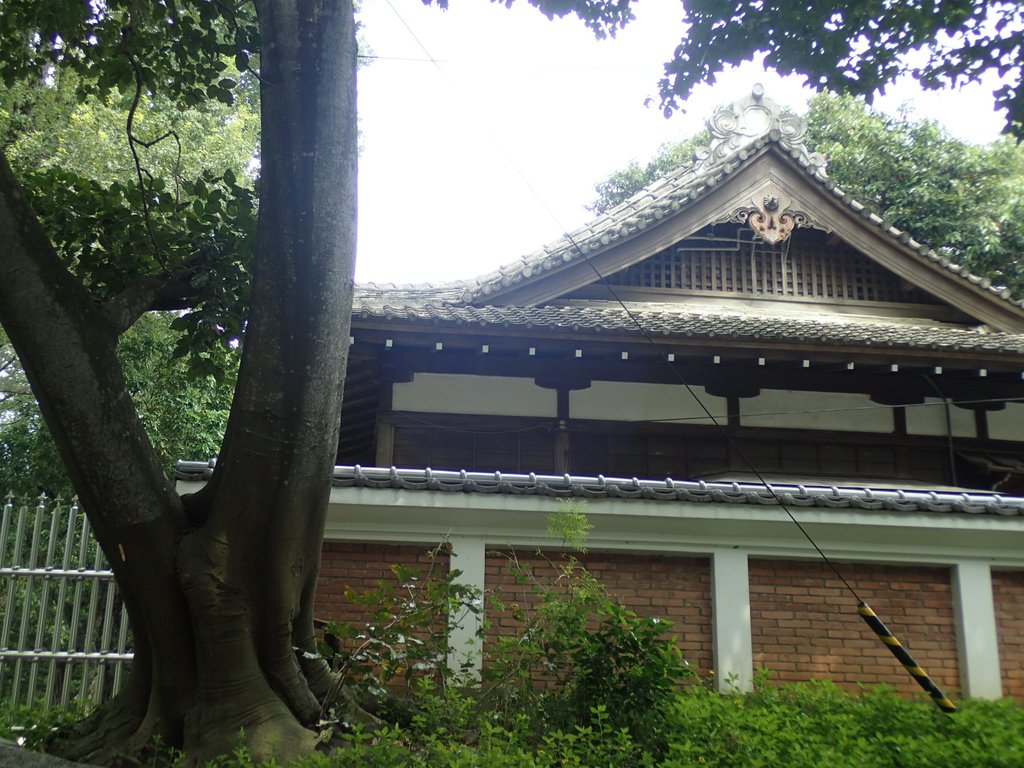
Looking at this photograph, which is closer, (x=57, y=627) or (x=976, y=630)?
(x=57, y=627)

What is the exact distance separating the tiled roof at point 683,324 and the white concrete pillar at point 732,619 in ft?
7.29

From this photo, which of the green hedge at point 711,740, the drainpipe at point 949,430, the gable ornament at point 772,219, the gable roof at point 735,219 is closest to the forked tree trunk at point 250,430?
the green hedge at point 711,740

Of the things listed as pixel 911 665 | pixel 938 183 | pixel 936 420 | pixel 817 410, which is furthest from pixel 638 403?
pixel 938 183

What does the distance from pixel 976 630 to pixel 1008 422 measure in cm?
328

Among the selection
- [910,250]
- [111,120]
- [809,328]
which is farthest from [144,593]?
[111,120]

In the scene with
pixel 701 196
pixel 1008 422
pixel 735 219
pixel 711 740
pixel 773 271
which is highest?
pixel 701 196

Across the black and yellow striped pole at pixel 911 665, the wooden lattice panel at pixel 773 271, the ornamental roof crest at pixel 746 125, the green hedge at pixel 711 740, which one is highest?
the ornamental roof crest at pixel 746 125

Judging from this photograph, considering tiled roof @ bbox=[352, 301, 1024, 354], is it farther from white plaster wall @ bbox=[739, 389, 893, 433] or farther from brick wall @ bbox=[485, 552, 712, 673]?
brick wall @ bbox=[485, 552, 712, 673]

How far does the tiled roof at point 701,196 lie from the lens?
31.4 ft

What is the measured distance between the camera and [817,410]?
31.1 feet

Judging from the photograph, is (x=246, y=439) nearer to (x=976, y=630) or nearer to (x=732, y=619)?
(x=732, y=619)

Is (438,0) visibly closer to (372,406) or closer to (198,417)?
(372,406)

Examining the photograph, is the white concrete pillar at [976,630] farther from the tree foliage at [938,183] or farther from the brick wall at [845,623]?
the tree foliage at [938,183]

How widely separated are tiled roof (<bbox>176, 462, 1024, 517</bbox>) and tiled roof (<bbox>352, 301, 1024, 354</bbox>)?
1.88m
